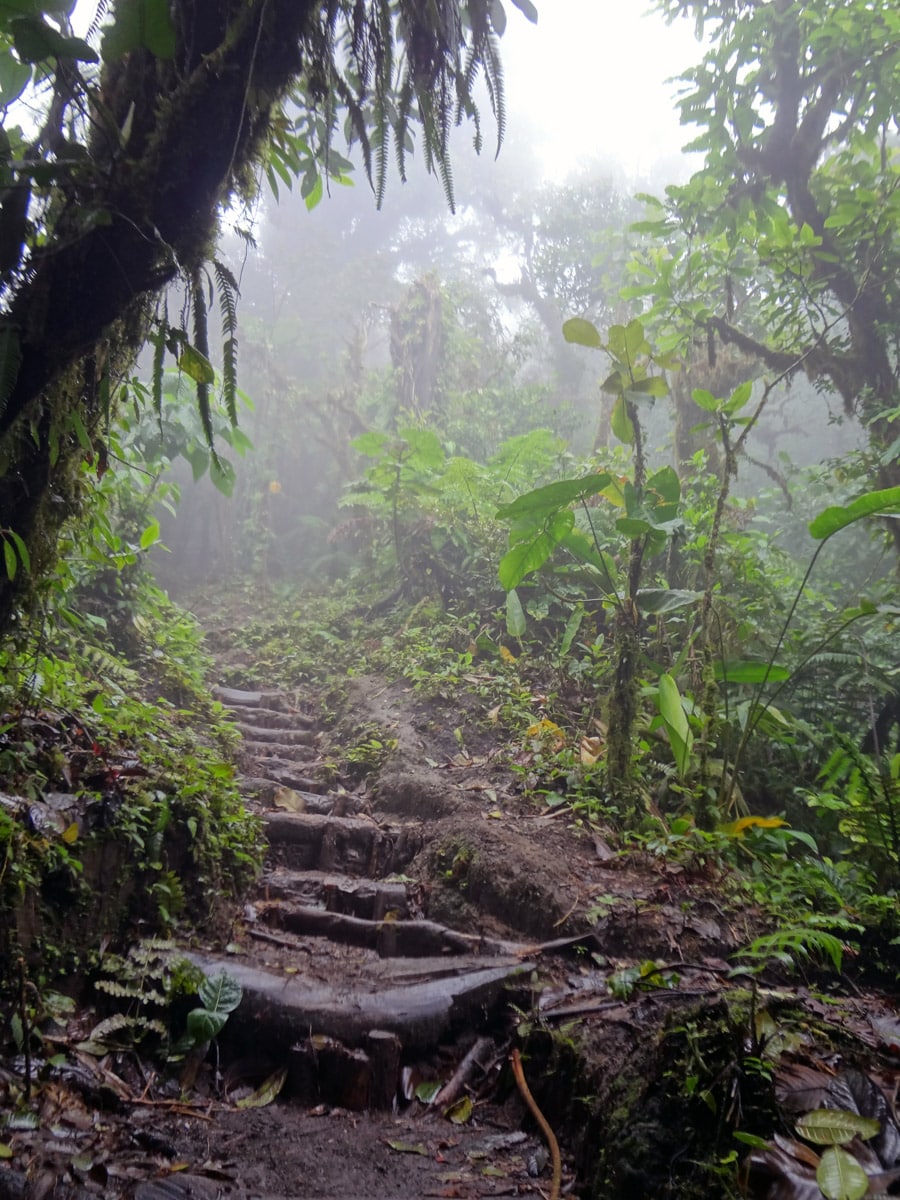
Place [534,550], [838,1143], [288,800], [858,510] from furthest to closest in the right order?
[288,800] → [534,550] → [858,510] → [838,1143]

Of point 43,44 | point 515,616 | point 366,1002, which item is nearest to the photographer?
point 43,44

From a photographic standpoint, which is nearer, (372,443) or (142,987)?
(142,987)

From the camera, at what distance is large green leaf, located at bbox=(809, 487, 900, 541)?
272cm

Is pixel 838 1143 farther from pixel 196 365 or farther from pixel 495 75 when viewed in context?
pixel 495 75

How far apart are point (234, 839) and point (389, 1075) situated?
4.49 feet

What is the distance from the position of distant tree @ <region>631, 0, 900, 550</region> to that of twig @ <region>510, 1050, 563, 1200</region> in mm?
5173

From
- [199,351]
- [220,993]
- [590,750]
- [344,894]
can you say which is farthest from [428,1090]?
[199,351]

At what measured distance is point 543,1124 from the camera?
202 cm

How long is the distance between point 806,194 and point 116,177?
277 inches

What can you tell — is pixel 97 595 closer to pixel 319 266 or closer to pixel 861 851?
pixel 861 851

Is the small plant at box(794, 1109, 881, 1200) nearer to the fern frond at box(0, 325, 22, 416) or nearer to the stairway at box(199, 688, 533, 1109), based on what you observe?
the stairway at box(199, 688, 533, 1109)

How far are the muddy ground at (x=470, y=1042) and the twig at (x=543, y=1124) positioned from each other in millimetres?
38

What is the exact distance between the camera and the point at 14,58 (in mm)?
2287

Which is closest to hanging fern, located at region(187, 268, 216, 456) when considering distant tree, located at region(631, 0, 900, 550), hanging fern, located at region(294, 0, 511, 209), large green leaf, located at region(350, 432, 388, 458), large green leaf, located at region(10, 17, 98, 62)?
large green leaf, located at region(10, 17, 98, 62)
